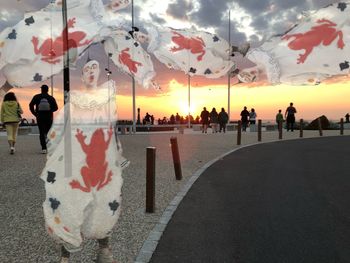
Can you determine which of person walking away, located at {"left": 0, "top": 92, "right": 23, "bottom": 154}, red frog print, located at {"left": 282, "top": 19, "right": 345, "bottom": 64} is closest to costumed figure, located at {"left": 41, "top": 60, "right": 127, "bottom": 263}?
red frog print, located at {"left": 282, "top": 19, "right": 345, "bottom": 64}

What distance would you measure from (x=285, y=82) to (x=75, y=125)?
1.73 m

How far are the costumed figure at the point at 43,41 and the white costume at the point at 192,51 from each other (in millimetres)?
353

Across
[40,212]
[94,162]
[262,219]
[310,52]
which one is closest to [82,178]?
[94,162]

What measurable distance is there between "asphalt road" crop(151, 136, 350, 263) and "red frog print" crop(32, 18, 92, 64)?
287 cm

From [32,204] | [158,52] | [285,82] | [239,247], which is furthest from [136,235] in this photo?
[285,82]

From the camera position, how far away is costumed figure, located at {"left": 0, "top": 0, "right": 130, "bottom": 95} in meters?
2.79

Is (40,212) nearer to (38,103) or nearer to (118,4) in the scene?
(118,4)

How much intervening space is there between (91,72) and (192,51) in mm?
684

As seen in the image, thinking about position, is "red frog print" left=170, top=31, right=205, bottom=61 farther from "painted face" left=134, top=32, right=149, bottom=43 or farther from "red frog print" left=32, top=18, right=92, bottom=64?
"red frog print" left=32, top=18, right=92, bottom=64

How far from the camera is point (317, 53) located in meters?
2.57

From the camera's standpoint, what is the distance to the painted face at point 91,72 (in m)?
3.09

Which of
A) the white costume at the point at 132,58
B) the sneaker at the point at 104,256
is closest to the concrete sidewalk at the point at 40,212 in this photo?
the sneaker at the point at 104,256

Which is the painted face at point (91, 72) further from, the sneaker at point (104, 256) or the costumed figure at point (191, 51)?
the sneaker at point (104, 256)

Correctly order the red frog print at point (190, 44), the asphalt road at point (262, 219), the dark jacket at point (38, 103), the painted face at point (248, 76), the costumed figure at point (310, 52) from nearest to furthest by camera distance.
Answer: the costumed figure at point (310, 52), the painted face at point (248, 76), the red frog print at point (190, 44), the asphalt road at point (262, 219), the dark jacket at point (38, 103)
